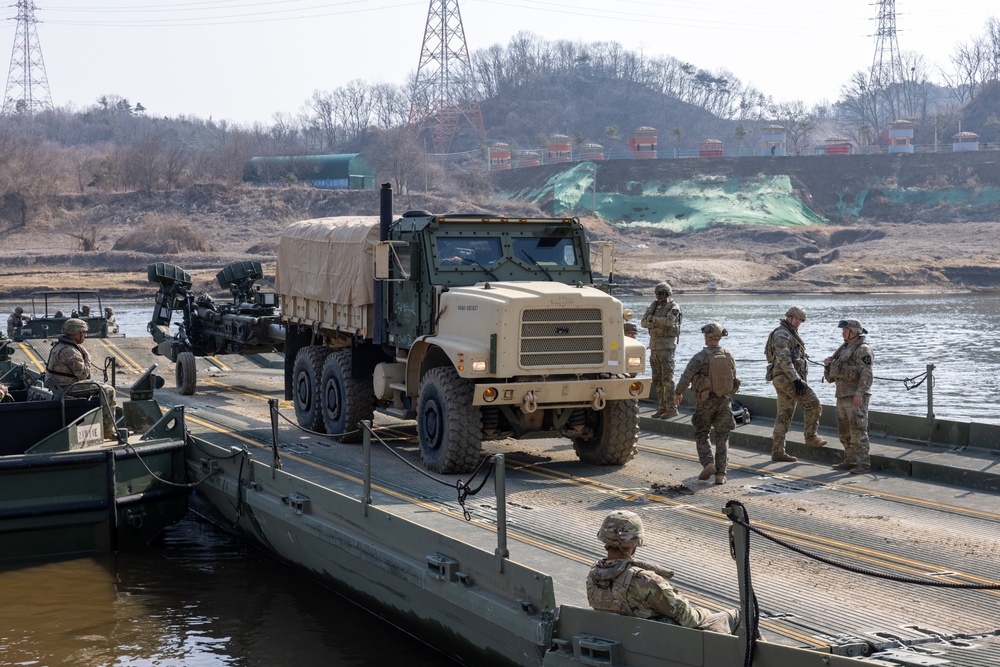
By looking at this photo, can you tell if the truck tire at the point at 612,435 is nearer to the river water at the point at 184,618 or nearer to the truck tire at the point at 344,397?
the truck tire at the point at 344,397

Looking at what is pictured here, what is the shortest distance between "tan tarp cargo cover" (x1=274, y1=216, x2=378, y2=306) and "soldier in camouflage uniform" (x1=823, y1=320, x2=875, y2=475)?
18.2 feet

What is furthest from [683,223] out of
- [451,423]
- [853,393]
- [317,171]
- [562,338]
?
[451,423]

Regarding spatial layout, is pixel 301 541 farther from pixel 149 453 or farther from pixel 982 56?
pixel 982 56

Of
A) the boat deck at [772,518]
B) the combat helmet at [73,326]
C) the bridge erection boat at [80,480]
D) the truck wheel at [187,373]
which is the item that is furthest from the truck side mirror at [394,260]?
the truck wheel at [187,373]

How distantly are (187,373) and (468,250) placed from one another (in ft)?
29.5

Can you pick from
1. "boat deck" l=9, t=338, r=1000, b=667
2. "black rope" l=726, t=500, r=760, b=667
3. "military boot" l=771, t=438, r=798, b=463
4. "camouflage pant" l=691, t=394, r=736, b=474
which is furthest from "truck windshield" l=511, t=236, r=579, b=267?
"black rope" l=726, t=500, r=760, b=667

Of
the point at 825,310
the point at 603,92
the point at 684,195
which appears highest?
the point at 603,92

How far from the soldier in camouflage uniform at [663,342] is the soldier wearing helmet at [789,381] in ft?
9.24

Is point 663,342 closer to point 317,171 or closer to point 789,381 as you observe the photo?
point 789,381

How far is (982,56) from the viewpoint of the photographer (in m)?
176

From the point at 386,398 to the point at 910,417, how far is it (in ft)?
20.6

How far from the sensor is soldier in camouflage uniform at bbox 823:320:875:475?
44.2 ft

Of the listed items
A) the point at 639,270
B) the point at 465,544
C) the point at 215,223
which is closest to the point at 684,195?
the point at 639,270

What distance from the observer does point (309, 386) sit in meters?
16.9
